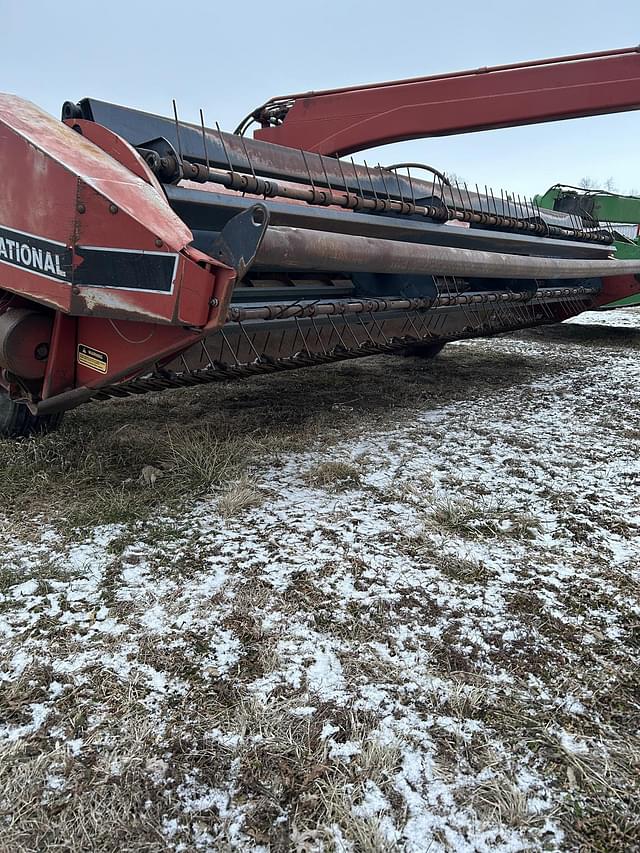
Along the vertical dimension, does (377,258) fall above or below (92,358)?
above

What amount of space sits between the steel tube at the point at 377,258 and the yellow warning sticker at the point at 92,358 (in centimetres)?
69

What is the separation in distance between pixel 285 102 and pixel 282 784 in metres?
4.75

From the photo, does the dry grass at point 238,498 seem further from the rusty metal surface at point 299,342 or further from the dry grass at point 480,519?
the dry grass at point 480,519

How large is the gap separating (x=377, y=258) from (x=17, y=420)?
1735 mm

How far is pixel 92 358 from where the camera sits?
7.68ft

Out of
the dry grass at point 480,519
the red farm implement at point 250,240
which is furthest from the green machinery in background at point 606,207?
the dry grass at point 480,519

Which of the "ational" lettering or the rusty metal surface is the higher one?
the "ational" lettering

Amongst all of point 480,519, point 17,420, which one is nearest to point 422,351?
point 480,519

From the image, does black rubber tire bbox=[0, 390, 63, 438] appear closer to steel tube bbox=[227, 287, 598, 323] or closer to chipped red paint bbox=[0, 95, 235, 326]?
chipped red paint bbox=[0, 95, 235, 326]

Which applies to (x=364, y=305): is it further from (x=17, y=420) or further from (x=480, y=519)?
(x=17, y=420)

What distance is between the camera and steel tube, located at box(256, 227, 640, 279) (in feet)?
7.12

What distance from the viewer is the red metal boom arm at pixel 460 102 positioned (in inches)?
157

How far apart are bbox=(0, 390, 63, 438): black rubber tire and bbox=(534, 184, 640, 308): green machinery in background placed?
19.1 ft

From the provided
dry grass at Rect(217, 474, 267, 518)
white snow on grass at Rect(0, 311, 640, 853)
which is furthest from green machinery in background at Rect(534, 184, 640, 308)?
dry grass at Rect(217, 474, 267, 518)
